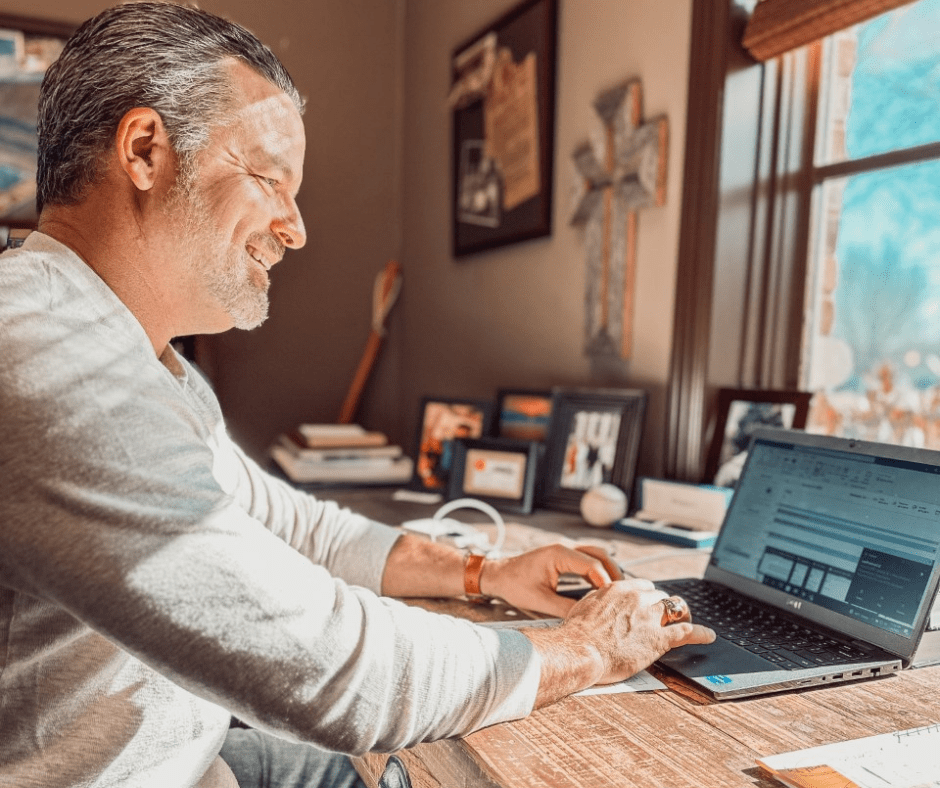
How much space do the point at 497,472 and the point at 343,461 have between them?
1.69 feet

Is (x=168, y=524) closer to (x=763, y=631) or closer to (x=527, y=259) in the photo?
(x=763, y=631)

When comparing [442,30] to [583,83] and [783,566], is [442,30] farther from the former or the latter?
[783,566]

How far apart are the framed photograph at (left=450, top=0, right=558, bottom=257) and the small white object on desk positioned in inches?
30.0

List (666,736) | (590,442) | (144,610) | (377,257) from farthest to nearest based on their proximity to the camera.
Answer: (377,257) → (590,442) → (666,736) → (144,610)

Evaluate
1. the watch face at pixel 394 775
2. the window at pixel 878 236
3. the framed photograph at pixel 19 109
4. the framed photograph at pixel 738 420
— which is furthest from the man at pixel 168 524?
the framed photograph at pixel 19 109

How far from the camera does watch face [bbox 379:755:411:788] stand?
0.85 m

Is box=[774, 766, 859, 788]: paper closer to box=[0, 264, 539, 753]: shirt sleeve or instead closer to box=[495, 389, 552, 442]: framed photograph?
box=[0, 264, 539, 753]: shirt sleeve

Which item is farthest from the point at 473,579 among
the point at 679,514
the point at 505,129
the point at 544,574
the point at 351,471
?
the point at 505,129

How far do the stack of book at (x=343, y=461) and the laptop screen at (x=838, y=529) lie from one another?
1.09 m

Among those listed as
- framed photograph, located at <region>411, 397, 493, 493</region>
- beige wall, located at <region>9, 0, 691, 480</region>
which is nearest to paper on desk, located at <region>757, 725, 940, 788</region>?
framed photograph, located at <region>411, 397, 493, 493</region>

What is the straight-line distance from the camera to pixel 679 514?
1.48m

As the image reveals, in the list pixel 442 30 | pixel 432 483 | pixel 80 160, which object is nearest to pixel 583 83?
pixel 442 30

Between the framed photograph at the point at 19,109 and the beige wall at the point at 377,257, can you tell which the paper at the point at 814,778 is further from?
the framed photograph at the point at 19,109

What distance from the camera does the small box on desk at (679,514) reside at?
1.38 metres
